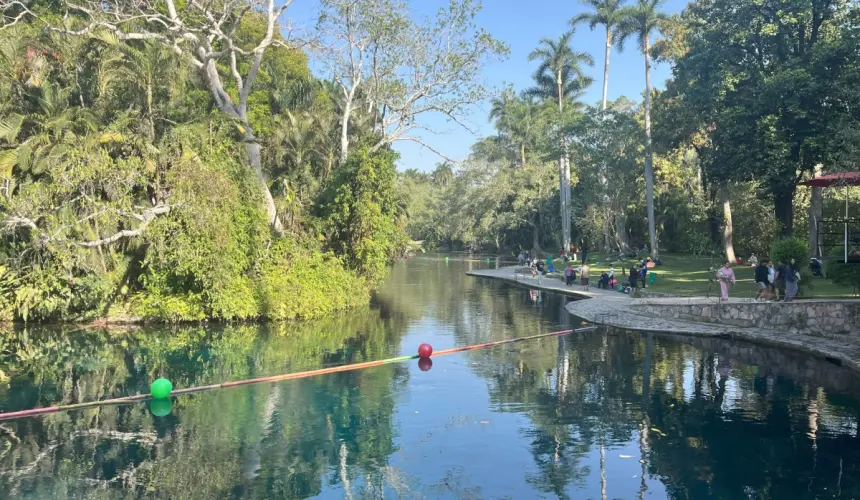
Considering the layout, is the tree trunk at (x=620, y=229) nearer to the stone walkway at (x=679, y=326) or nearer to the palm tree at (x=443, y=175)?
the stone walkway at (x=679, y=326)

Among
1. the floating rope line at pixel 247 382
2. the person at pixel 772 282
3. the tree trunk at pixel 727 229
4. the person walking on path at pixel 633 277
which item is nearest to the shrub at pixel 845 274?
the person at pixel 772 282

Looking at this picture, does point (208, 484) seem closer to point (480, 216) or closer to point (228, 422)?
point (228, 422)

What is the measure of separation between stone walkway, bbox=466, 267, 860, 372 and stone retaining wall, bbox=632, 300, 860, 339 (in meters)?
0.24

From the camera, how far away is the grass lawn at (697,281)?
21539 mm

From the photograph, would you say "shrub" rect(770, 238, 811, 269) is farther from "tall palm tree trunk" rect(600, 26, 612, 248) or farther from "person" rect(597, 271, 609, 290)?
"tall palm tree trunk" rect(600, 26, 612, 248)

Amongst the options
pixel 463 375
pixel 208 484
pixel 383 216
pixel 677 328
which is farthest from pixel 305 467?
pixel 383 216

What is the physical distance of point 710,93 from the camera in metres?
33.5

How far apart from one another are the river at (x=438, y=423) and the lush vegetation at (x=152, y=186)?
2795 millimetres

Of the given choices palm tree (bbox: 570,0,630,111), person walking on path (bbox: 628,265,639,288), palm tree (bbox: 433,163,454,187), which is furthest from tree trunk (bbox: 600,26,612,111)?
palm tree (bbox: 433,163,454,187)

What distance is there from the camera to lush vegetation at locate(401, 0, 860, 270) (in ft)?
92.0

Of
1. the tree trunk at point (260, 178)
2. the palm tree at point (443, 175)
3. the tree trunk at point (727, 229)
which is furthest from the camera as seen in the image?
the palm tree at point (443, 175)

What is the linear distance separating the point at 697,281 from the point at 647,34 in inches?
824

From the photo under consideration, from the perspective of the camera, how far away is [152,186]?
22.6 meters

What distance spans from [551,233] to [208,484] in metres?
56.6
